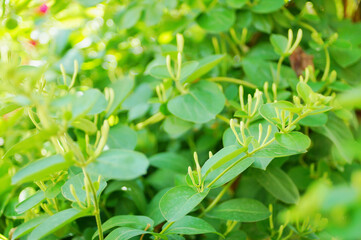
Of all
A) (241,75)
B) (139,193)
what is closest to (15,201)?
(139,193)

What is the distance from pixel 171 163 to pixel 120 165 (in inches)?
14.1

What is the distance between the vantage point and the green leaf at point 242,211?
1.61 feet

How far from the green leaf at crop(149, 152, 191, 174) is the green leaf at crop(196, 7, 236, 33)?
251mm

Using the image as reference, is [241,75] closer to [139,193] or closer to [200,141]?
[200,141]

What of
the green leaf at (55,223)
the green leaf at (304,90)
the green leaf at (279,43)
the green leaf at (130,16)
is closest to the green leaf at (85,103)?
the green leaf at (55,223)

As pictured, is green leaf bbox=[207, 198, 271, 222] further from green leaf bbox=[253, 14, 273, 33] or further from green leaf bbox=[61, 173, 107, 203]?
green leaf bbox=[253, 14, 273, 33]

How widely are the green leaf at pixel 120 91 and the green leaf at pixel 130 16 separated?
0.16m

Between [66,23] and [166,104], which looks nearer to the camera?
[166,104]

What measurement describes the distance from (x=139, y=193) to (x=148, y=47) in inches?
17.7

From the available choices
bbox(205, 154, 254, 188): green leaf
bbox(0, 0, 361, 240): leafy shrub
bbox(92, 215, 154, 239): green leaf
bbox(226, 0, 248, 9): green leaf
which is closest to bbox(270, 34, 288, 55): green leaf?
bbox(0, 0, 361, 240): leafy shrub

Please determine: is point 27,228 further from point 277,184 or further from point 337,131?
point 337,131

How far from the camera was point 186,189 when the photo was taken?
0.44 metres

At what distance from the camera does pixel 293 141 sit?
39cm

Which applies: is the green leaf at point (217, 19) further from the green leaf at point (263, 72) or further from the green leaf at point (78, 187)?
the green leaf at point (78, 187)
